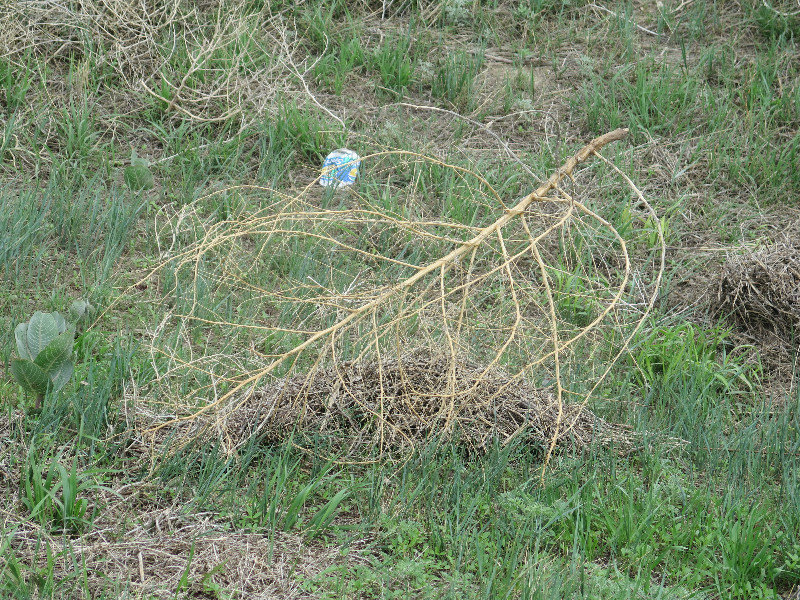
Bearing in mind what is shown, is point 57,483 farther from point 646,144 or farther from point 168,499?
point 646,144

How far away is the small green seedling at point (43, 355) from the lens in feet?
9.20

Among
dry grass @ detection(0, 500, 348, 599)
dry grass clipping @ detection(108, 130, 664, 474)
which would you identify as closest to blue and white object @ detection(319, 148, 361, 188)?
dry grass clipping @ detection(108, 130, 664, 474)

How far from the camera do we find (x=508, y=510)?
2.63m

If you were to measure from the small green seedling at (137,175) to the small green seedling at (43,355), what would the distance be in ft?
4.97

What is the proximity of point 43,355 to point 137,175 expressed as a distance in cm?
177

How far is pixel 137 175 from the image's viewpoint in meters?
4.39

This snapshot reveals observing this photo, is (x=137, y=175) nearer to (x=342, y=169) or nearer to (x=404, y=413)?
(x=342, y=169)

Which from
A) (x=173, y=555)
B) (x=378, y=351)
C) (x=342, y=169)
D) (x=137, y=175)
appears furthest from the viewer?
(x=342, y=169)

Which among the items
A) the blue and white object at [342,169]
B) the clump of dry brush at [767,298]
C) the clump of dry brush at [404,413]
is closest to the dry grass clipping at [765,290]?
the clump of dry brush at [767,298]

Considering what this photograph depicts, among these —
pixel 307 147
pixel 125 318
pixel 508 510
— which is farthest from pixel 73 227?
pixel 508 510

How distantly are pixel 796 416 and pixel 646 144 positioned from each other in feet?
7.64

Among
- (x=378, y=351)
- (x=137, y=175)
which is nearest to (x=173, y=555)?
(x=378, y=351)

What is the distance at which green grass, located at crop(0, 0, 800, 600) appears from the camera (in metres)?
2.53

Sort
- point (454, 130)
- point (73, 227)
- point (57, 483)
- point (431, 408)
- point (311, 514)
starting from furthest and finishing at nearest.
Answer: point (454, 130) < point (73, 227) < point (431, 408) < point (311, 514) < point (57, 483)
